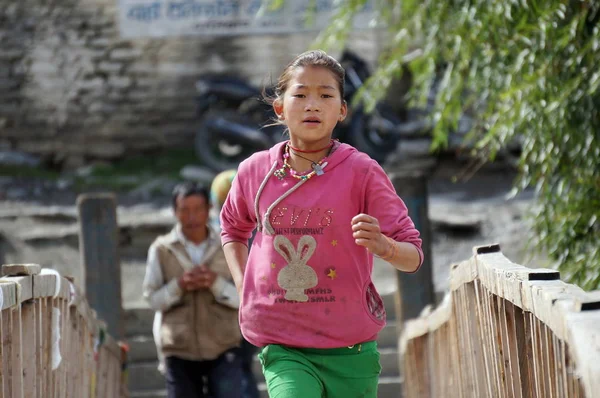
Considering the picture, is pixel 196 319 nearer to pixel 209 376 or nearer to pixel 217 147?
pixel 209 376

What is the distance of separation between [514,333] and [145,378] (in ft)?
17.2

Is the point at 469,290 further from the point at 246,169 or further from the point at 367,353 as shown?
the point at 246,169

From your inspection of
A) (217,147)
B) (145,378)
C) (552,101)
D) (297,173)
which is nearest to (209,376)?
(552,101)

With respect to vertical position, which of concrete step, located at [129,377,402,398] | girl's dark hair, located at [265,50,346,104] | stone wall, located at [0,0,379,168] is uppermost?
stone wall, located at [0,0,379,168]

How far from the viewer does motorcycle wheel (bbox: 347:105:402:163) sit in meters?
12.7

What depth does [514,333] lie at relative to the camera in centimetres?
274

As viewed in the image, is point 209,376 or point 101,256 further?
point 101,256

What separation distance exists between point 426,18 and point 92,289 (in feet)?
8.87

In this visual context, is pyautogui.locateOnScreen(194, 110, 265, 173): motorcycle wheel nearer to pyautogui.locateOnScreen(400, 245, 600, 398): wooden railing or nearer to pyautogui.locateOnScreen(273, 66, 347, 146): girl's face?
pyautogui.locateOnScreen(400, 245, 600, 398): wooden railing

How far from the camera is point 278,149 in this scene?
3.04 m

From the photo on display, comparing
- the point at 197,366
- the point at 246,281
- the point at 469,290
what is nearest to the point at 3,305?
the point at 246,281

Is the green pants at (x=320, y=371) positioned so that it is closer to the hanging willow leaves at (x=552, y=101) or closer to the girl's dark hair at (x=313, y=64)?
the girl's dark hair at (x=313, y=64)

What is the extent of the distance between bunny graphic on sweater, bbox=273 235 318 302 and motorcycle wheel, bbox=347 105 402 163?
32.4 feet

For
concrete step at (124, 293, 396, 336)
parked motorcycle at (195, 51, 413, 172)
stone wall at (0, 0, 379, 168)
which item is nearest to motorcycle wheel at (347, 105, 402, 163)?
parked motorcycle at (195, 51, 413, 172)
